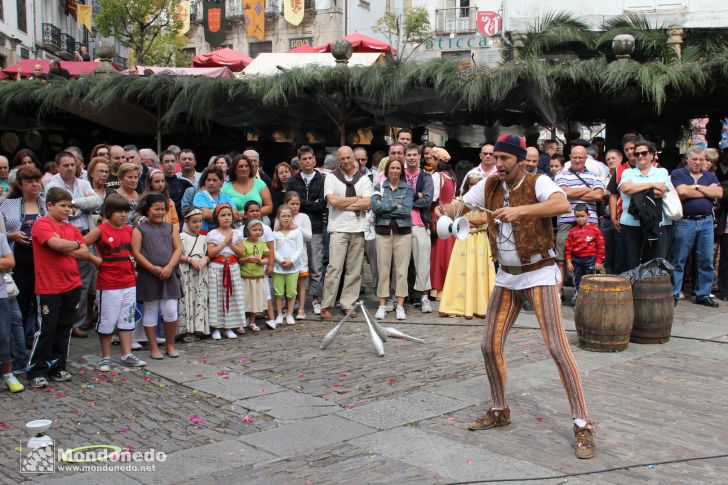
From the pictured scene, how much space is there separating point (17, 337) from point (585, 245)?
6197 mm

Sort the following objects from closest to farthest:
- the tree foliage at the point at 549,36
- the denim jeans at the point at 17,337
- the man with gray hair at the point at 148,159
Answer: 1. the denim jeans at the point at 17,337
2. the man with gray hair at the point at 148,159
3. the tree foliage at the point at 549,36

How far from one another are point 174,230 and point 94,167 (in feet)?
5.18

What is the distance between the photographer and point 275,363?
6.96m

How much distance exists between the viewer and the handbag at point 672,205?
9.21 meters

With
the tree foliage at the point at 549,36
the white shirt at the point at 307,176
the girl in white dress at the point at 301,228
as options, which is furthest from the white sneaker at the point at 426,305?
the tree foliage at the point at 549,36

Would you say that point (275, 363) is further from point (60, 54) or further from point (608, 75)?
point (60, 54)

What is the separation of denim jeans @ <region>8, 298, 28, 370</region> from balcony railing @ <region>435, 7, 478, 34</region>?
4351 centimetres

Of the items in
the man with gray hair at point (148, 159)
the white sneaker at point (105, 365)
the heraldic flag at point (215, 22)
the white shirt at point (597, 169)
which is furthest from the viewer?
the heraldic flag at point (215, 22)

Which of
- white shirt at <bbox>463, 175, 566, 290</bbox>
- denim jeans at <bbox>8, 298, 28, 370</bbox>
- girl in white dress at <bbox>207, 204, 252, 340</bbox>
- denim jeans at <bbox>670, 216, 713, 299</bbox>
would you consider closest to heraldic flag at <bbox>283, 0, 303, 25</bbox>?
denim jeans at <bbox>670, 216, 713, 299</bbox>

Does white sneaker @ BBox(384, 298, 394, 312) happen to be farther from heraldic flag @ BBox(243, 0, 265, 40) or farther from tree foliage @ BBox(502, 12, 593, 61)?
heraldic flag @ BBox(243, 0, 265, 40)

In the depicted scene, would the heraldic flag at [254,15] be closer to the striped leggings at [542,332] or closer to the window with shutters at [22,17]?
the window with shutters at [22,17]

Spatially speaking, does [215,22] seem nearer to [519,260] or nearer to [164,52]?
[164,52]

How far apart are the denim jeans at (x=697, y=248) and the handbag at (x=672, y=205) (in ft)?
1.84

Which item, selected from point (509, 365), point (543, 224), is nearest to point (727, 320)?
point (509, 365)
